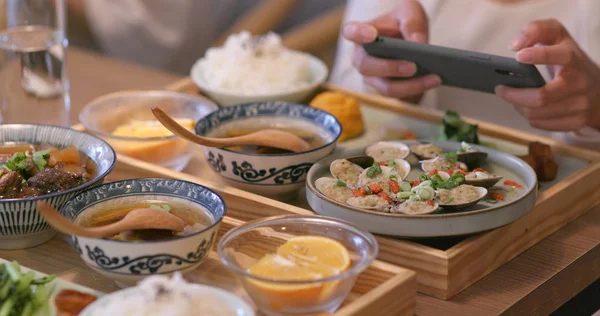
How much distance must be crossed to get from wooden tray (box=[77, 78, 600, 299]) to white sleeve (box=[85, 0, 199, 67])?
173 centimetres

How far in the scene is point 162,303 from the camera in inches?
40.8

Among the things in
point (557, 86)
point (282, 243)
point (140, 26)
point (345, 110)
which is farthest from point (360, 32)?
point (140, 26)

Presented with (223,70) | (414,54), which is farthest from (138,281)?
(223,70)

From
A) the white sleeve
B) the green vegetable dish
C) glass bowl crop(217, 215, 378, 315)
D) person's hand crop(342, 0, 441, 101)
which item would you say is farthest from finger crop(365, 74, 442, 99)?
the white sleeve

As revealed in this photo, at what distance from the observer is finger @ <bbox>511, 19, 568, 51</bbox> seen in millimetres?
1667

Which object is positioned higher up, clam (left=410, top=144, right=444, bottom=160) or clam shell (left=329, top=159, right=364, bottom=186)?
clam (left=410, top=144, right=444, bottom=160)

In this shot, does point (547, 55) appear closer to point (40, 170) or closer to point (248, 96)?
point (248, 96)

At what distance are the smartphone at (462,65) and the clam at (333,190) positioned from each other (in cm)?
39

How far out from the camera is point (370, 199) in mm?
1385

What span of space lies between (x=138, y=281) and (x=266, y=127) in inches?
24.8

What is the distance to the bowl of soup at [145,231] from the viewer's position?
119cm

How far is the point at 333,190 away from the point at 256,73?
0.75 meters

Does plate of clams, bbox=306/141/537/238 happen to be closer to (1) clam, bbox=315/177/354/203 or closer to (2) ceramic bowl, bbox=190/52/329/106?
(1) clam, bbox=315/177/354/203

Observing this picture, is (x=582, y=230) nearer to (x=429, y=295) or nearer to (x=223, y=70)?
(x=429, y=295)
